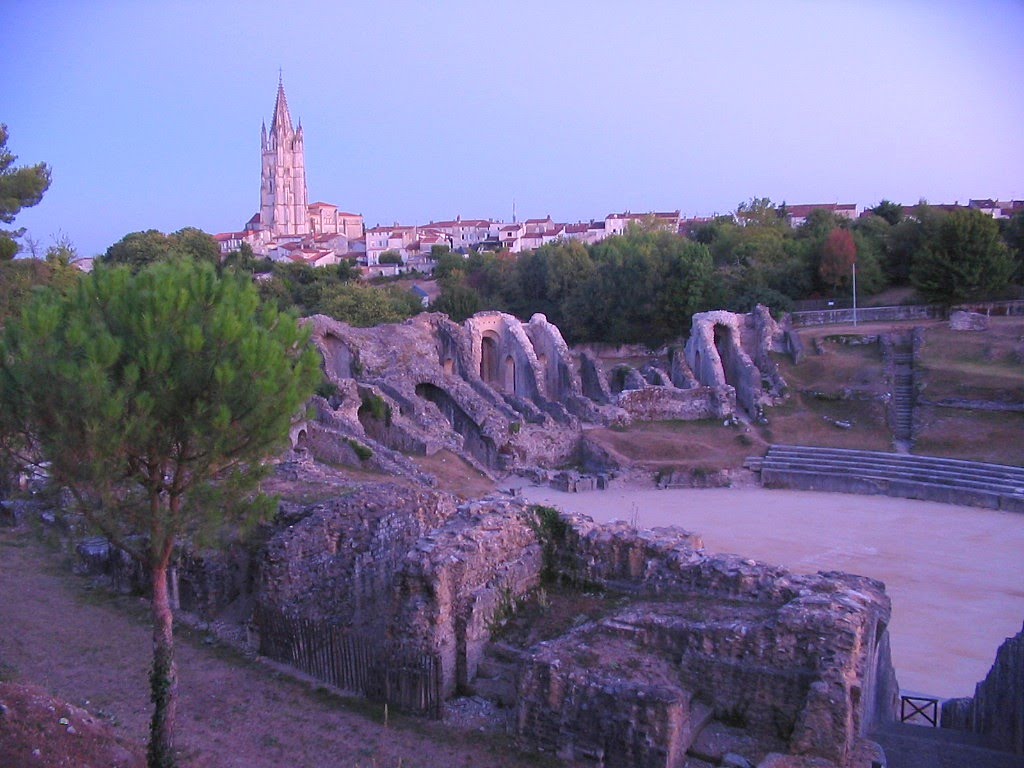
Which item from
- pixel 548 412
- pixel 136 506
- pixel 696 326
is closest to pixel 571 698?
pixel 136 506

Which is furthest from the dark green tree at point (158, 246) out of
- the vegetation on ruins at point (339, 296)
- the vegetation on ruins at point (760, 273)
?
the vegetation on ruins at point (760, 273)

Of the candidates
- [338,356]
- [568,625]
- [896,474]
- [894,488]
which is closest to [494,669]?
[568,625]

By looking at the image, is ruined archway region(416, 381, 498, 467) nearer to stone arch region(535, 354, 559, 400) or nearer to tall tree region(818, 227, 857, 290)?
stone arch region(535, 354, 559, 400)

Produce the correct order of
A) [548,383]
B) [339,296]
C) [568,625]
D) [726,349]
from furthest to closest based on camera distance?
1. [339,296]
2. [726,349]
3. [548,383]
4. [568,625]

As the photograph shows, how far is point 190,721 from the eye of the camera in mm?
9484

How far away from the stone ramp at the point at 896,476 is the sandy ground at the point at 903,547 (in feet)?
1.61

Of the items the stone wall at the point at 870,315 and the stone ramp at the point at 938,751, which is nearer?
the stone ramp at the point at 938,751

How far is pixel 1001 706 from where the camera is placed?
9.73 meters

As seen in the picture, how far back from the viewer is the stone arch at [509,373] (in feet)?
111

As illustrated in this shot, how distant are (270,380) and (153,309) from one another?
3.70 ft

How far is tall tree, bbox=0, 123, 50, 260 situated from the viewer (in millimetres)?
21078

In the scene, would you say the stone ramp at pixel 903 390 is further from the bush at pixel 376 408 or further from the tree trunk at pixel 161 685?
the tree trunk at pixel 161 685

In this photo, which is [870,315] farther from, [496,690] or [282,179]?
[282,179]

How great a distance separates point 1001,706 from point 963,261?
3075cm
